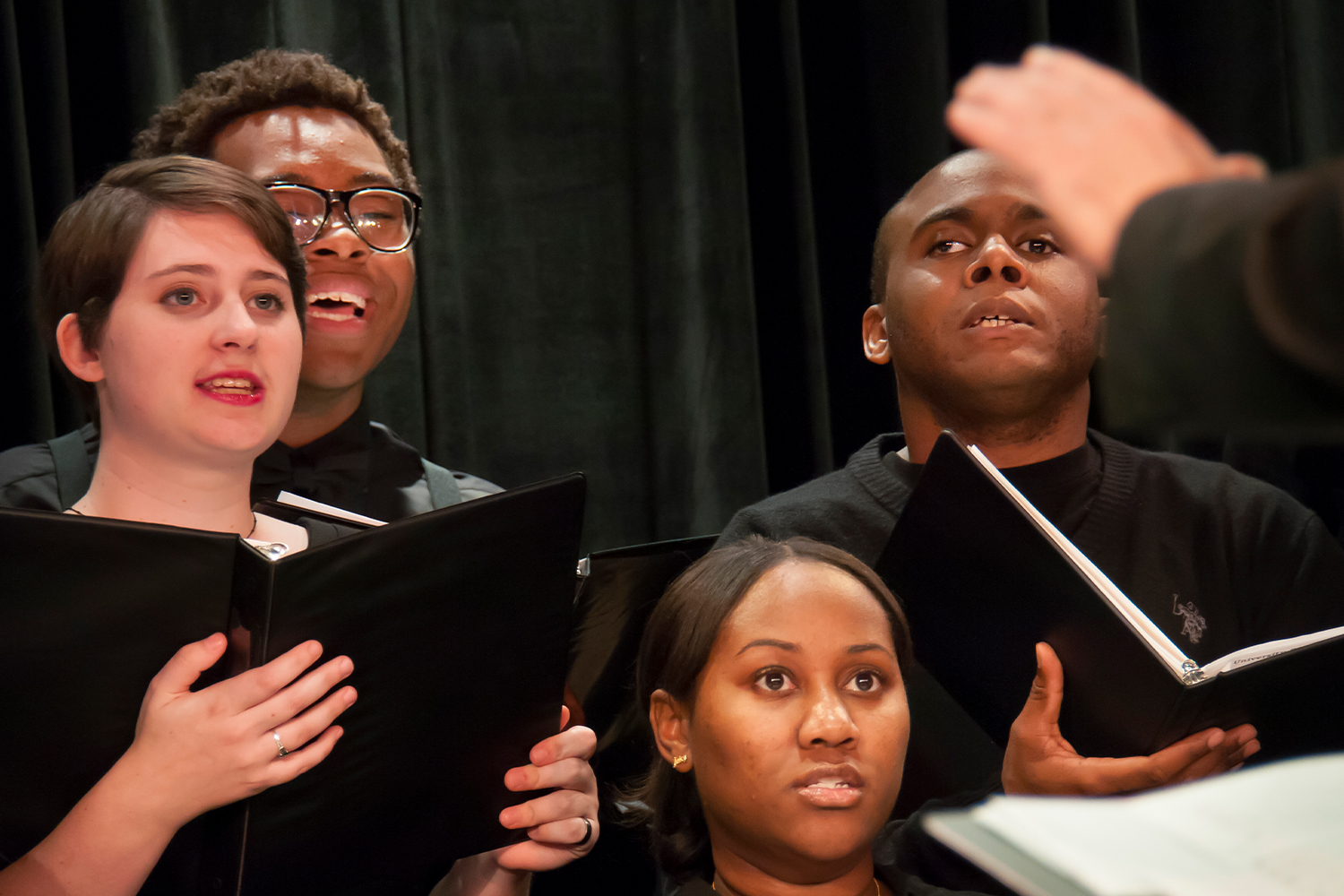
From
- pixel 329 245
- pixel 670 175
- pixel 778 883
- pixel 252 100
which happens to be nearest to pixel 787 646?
pixel 778 883

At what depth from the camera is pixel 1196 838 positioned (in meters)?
0.67

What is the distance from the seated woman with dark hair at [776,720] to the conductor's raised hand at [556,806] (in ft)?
0.42

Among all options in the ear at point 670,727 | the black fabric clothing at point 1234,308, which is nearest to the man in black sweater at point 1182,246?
the black fabric clothing at point 1234,308

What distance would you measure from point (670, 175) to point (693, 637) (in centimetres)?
122

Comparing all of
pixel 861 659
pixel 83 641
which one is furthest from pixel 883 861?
pixel 83 641

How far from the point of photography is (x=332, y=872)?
108 cm

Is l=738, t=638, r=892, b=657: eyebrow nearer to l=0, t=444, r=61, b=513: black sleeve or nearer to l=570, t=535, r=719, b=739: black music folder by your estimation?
l=570, t=535, r=719, b=739: black music folder

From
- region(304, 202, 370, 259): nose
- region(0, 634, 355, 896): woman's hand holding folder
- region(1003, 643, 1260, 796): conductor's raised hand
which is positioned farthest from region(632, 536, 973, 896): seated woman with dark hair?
region(304, 202, 370, 259): nose

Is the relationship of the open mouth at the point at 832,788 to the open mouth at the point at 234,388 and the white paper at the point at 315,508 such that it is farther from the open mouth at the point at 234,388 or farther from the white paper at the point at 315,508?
the open mouth at the point at 234,388

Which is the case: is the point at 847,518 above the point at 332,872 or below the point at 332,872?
above

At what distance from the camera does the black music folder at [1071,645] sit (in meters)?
1.10

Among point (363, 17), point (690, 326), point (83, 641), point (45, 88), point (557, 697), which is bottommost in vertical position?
point (557, 697)

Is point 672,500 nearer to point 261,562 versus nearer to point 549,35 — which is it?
point 549,35

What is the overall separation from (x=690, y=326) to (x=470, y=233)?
0.44 m
